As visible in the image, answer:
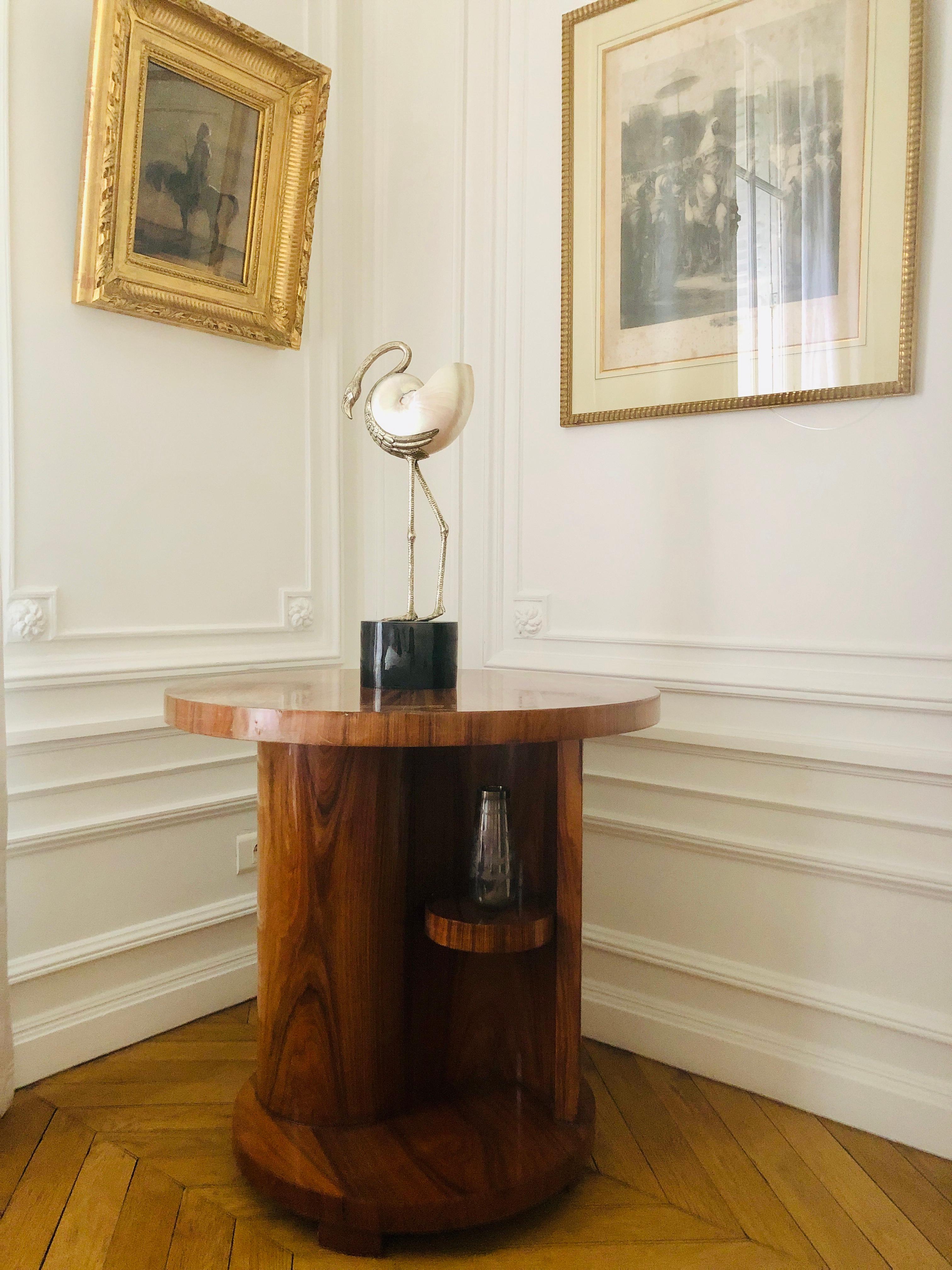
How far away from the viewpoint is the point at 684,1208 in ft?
5.52

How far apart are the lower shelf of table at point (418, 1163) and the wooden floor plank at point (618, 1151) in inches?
3.7

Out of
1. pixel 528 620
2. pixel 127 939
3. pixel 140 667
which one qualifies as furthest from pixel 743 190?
pixel 127 939

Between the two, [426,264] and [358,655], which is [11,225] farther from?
[358,655]

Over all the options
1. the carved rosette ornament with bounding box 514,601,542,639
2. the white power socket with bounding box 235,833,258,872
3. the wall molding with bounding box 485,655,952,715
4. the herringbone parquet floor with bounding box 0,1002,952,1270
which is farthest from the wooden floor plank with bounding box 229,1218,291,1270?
the carved rosette ornament with bounding box 514,601,542,639

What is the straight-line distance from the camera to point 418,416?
186 centimetres

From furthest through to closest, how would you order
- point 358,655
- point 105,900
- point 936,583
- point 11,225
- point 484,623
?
point 358,655
point 484,623
point 105,900
point 11,225
point 936,583

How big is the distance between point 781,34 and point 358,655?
1.98 metres

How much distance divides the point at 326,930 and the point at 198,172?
1.88 meters

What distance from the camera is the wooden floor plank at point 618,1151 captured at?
176 centimetres

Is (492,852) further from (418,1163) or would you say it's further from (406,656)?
(418,1163)

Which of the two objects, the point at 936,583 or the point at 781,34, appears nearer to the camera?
the point at 936,583

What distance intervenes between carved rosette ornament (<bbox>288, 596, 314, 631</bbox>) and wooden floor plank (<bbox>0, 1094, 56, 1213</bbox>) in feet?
4.35

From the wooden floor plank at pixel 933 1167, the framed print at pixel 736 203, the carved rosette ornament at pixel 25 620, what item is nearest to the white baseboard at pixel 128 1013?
the carved rosette ornament at pixel 25 620

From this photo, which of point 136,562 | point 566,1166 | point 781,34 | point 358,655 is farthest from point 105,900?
Result: point 781,34
